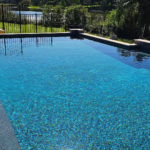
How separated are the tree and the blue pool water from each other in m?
4.75

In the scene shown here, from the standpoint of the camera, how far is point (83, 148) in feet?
9.15

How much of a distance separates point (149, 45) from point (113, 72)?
Answer: 346cm

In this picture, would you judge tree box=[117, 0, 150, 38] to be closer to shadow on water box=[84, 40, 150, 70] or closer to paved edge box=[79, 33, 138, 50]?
paved edge box=[79, 33, 138, 50]

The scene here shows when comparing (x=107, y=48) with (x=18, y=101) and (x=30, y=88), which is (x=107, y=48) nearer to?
(x=30, y=88)

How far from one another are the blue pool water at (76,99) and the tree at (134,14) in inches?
187

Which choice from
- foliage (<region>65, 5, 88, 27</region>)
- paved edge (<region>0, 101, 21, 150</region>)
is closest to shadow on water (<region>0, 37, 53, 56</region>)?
foliage (<region>65, 5, 88, 27</region>)

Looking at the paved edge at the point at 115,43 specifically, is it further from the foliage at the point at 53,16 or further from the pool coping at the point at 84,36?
the foliage at the point at 53,16

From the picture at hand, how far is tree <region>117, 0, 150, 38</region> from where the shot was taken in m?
12.2

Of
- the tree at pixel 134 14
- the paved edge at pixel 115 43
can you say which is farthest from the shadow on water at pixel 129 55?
the tree at pixel 134 14

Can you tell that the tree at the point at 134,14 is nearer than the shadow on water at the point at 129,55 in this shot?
No

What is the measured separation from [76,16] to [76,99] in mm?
13588

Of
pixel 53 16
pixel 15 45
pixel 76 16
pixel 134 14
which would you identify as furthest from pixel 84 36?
pixel 53 16

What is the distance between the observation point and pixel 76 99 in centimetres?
446

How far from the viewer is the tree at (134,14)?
1223 centimetres
